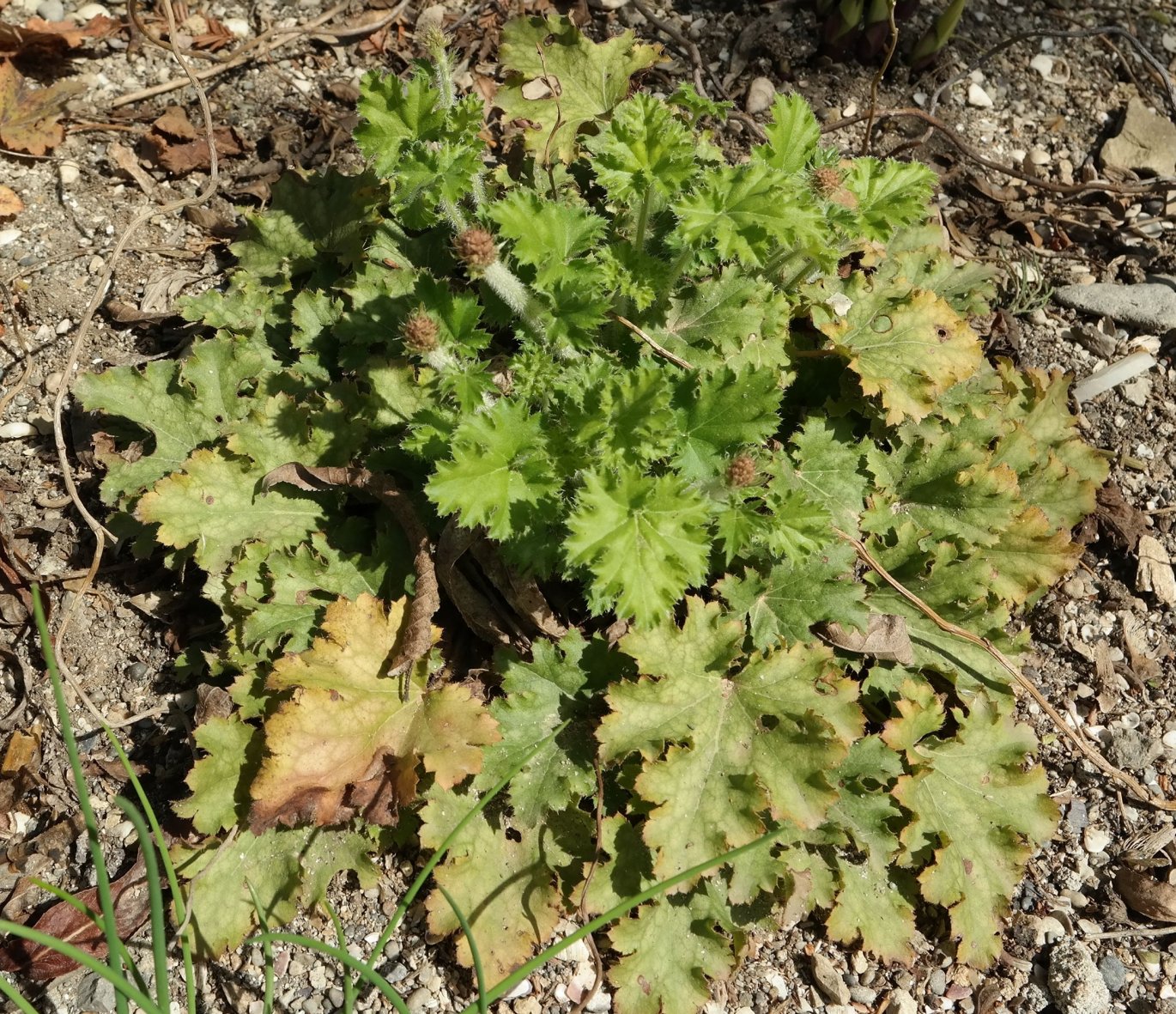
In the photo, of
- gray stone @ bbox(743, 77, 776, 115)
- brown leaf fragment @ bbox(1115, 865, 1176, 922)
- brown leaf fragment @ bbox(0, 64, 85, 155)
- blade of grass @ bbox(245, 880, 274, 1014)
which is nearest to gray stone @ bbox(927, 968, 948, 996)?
brown leaf fragment @ bbox(1115, 865, 1176, 922)

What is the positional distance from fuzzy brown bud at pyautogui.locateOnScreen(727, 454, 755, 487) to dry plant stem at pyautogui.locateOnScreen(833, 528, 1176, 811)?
27.0 inches

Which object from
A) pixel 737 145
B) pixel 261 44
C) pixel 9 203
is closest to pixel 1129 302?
pixel 737 145

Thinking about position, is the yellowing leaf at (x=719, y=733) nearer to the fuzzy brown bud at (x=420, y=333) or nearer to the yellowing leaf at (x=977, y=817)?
the yellowing leaf at (x=977, y=817)

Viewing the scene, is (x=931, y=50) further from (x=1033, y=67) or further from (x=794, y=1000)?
(x=794, y=1000)

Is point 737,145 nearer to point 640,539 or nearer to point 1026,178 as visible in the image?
point 1026,178

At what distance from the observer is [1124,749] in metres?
4.05

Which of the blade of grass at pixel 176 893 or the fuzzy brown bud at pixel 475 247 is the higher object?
the fuzzy brown bud at pixel 475 247

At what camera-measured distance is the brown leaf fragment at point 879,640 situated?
144 inches

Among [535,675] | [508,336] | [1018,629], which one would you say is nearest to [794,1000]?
[535,675]

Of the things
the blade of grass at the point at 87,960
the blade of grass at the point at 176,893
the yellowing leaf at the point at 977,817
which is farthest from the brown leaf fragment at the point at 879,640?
the blade of grass at the point at 87,960

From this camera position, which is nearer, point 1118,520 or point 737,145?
point 1118,520

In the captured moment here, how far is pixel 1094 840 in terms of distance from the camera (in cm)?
392

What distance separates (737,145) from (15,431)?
3.68 m

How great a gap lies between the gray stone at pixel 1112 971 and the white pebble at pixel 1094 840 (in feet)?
1.28
